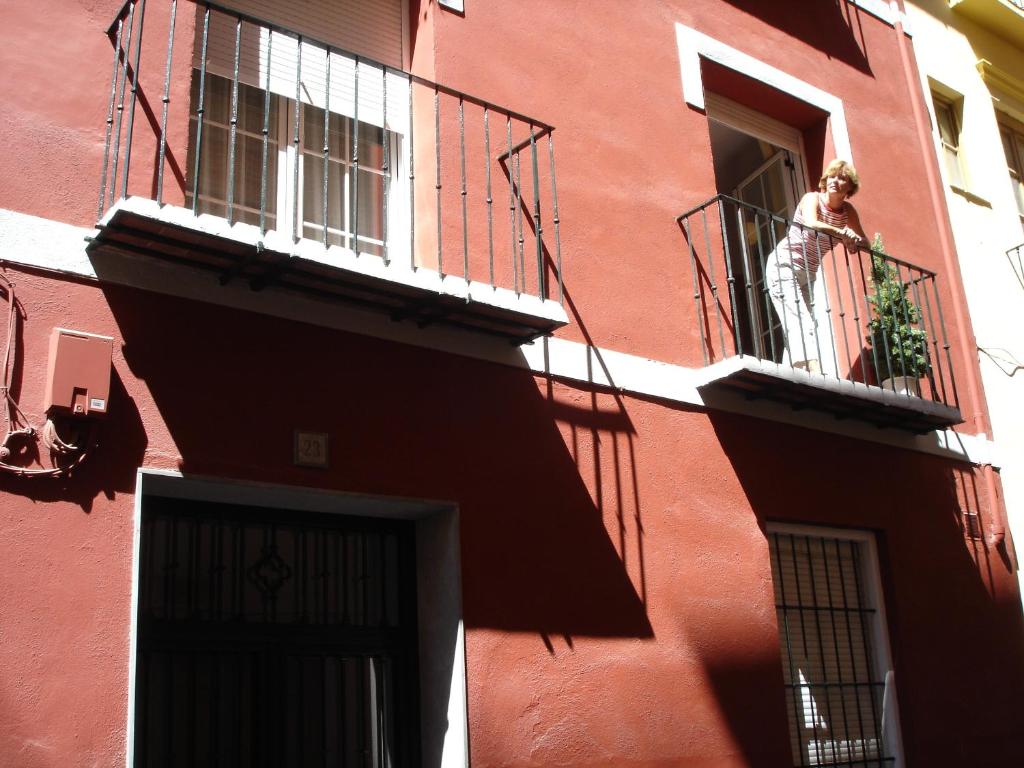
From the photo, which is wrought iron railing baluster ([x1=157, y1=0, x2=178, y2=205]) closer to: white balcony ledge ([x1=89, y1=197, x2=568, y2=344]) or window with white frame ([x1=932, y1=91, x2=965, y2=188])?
white balcony ledge ([x1=89, y1=197, x2=568, y2=344])

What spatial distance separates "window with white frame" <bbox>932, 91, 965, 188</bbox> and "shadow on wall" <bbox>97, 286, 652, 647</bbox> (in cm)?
515

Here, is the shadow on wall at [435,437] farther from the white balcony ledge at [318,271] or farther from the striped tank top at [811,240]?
the striped tank top at [811,240]

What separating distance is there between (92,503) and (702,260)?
4522 mm

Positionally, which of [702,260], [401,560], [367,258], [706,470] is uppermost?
[702,260]

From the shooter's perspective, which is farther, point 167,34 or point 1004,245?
Answer: point 1004,245

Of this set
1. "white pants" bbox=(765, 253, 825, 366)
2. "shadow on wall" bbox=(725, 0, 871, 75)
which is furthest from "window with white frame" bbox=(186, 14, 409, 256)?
"shadow on wall" bbox=(725, 0, 871, 75)

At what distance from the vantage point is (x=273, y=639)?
5.86 meters

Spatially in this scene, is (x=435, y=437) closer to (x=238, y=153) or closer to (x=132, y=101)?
(x=238, y=153)

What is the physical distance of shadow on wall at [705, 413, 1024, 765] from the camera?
773cm

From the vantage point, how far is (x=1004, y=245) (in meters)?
10.3

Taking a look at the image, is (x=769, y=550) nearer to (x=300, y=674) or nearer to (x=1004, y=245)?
(x=300, y=674)

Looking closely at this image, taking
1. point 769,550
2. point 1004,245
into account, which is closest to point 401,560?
point 769,550

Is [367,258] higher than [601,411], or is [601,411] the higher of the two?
[367,258]

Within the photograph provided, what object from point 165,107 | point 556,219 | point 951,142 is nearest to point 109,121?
point 165,107
